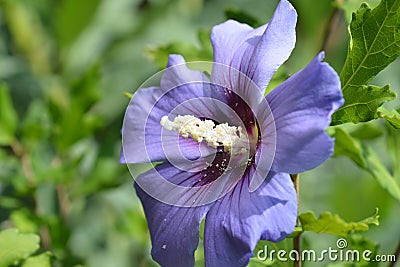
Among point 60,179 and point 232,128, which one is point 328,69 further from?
point 60,179

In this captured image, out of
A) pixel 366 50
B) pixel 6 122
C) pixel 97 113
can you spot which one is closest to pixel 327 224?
pixel 366 50

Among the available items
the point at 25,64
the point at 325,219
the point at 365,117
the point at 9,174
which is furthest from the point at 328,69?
the point at 25,64

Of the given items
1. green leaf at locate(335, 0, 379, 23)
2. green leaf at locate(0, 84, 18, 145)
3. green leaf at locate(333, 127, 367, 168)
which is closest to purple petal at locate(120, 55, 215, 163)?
green leaf at locate(333, 127, 367, 168)

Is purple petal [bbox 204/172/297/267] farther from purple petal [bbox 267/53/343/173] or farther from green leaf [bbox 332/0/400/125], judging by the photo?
green leaf [bbox 332/0/400/125]

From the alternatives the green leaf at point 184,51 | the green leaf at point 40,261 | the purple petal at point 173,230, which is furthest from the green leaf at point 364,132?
the green leaf at point 40,261

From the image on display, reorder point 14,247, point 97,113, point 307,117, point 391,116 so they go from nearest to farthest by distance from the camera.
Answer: point 307,117
point 391,116
point 14,247
point 97,113

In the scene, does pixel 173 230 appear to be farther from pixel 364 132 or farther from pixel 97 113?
pixel 97 113

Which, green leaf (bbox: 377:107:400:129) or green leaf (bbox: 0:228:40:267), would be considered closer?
green leaf (bbox: 377:107:400:129)
